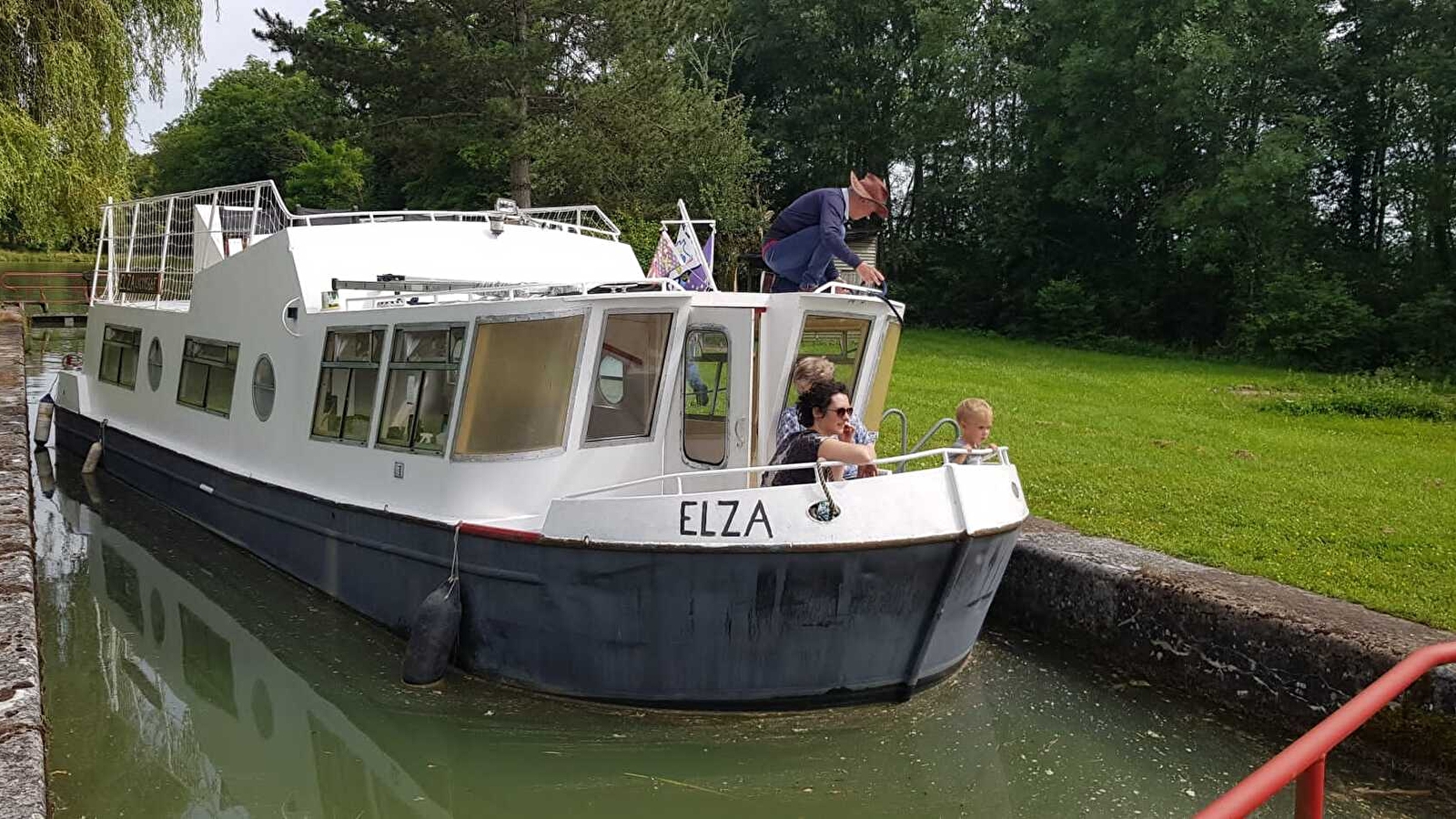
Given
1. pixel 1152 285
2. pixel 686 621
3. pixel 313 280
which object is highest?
pixel 1152 285

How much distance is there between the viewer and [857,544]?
5.69 meters

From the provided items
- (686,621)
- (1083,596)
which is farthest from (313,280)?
(1083,596)

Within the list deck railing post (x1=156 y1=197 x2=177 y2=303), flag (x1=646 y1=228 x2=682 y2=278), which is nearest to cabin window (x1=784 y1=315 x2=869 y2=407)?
flag (x1=646 y1=228 x2=682 y2=278)

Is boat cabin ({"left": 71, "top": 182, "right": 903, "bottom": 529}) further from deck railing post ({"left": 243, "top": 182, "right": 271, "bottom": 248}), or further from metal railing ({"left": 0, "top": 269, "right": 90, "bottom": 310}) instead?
metal railing ({"left": 0, "top": 269, "right": 90, "bottom": 310})

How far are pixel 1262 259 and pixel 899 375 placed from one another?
10784 mm

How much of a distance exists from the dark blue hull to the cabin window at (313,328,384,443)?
1.16 m

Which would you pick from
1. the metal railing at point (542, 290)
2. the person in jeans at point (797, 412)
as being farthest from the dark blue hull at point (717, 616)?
the metal railing at point (542, 290)

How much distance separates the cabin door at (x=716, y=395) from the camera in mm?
6773

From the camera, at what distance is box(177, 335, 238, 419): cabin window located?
947cm

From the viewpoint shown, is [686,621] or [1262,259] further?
[1262,259]

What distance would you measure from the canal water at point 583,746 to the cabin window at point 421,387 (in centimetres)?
142

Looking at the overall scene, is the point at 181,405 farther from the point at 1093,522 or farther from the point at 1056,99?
the point at 1056,99

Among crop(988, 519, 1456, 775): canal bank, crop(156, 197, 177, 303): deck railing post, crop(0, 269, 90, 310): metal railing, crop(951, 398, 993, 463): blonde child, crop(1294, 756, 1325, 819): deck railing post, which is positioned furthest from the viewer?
crop(0, 269, 90, 310): metal railing

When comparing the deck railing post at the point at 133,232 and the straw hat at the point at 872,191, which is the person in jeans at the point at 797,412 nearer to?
the straw hat at the point at 872,191
